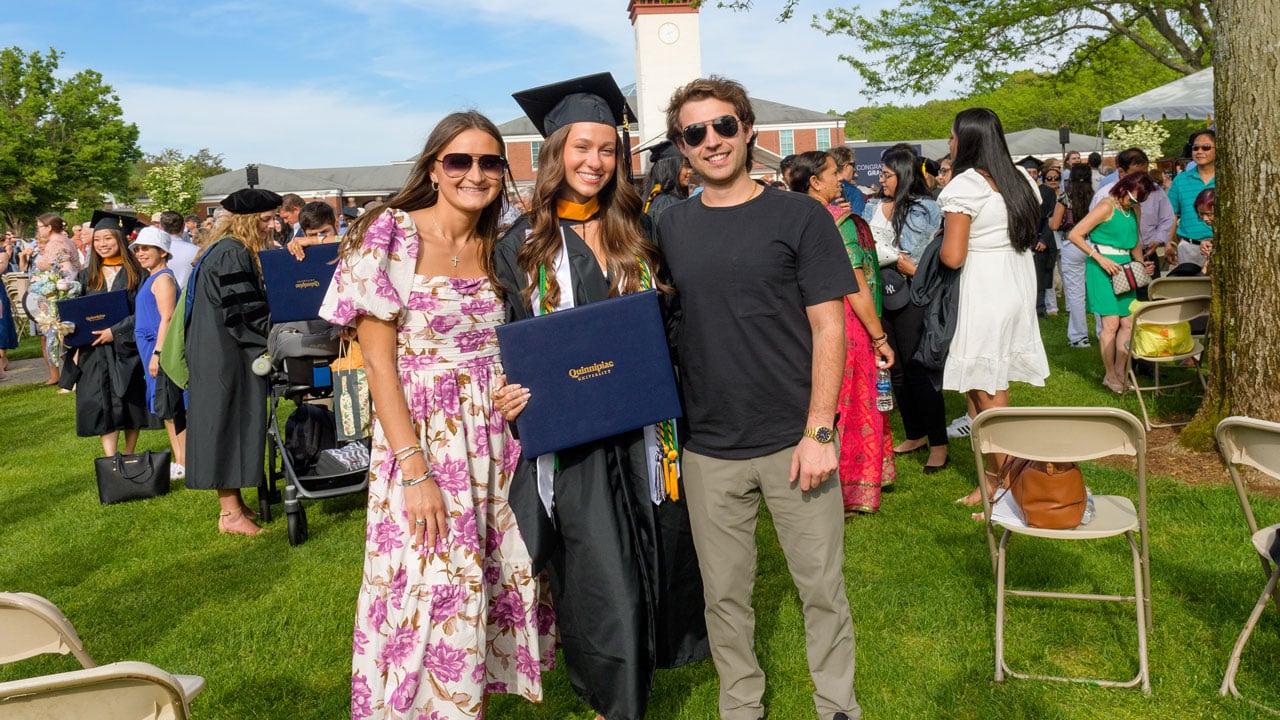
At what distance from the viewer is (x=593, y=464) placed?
9.61 ft

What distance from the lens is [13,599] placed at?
234 centimetres

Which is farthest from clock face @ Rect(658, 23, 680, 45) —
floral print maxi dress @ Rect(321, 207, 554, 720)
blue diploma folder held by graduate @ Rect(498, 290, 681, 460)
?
blue diploma folder held by graduate @ Rect(498, 290, 681, 460)

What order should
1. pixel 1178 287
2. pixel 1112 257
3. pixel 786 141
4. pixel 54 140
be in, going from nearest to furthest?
pixel 1178 287
pixel 1112 257
pixel 54 140
pixel 786 141

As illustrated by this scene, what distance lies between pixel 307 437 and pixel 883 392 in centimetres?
378

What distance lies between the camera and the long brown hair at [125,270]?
25.6 ft

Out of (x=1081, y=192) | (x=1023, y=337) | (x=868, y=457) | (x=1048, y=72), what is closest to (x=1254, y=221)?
(x=1023, y=337)

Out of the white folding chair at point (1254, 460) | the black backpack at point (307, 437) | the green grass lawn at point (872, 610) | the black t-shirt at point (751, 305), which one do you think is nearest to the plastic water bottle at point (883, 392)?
the green grass lawn at point (872, 610)

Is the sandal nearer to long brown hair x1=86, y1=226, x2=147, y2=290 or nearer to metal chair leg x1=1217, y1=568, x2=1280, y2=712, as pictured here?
long brown hair x1=86, y1=226, x2=147, y2=290

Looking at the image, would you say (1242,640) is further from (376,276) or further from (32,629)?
(32,629)

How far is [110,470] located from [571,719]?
5332mm

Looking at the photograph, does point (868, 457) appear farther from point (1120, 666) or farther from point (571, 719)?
point (571, 719)

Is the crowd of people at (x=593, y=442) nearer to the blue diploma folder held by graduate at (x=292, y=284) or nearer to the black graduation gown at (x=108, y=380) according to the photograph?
the blue diploma folder held by graduate at (x=292, y=284)

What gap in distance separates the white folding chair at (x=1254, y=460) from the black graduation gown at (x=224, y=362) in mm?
5299

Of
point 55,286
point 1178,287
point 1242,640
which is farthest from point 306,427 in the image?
point 55,286
